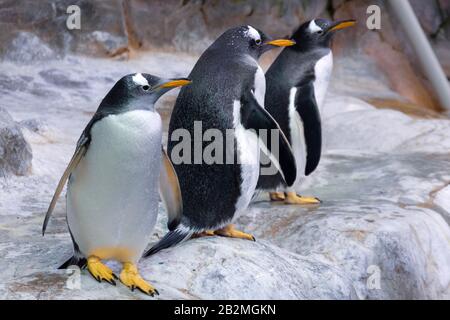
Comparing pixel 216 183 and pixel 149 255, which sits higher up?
pixel 216 183

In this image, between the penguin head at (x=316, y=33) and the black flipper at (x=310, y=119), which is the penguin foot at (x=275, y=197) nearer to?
the black flipper at (x=310, y=119)

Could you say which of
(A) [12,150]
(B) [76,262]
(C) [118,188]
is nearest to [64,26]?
(A) [12,150]

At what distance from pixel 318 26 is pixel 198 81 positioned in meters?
1.12

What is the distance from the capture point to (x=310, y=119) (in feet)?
11.0

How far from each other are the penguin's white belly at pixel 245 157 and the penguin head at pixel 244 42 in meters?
0.24

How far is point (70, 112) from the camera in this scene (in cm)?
522

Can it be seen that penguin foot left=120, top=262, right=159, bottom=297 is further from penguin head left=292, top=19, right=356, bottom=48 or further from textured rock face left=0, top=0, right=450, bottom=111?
textured rock face left=0, top=0, right=450, bottom=111

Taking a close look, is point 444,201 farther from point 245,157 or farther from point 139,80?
point 139,80

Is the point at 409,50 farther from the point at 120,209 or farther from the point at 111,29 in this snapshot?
the point at 120,209

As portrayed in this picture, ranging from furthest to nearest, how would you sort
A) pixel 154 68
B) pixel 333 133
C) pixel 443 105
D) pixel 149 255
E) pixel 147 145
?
pixel 443 105 < pixel 154 68 < pixel 333 133 < pixel 149 255 < pixel 147 145

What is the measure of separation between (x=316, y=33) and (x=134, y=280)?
1743 millimetres

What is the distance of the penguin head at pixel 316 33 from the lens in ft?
11.5

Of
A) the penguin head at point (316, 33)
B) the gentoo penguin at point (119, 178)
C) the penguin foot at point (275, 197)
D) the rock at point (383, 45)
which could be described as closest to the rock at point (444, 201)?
the penguin foot at point (275, 197)
